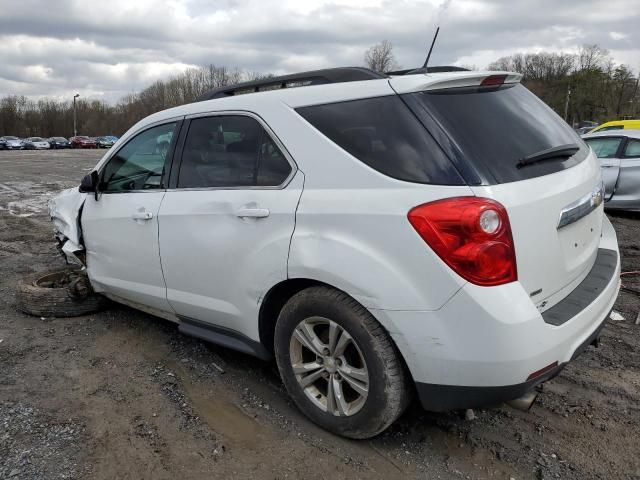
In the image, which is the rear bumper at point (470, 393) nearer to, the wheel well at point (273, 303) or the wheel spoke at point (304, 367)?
the wheel spoke at point (304, 367)

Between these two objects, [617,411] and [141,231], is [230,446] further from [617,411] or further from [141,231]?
[617,411]

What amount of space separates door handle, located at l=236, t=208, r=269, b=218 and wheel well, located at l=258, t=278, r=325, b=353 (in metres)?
0.37

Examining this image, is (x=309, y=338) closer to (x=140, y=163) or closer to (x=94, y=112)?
(x=140, y=163)

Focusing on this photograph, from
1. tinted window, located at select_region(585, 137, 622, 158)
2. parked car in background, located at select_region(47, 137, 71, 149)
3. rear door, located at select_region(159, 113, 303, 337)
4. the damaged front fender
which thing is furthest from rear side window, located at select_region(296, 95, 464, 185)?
parked car in background, located at select_region(47, 137, 71, 149)

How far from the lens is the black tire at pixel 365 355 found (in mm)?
2410

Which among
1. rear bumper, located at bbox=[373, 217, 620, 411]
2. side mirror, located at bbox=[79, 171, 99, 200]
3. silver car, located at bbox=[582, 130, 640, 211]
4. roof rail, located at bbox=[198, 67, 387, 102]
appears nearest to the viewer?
rear bumper, located at bbox=[373, 217, 620, 411]

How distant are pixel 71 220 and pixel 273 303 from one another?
2.48m

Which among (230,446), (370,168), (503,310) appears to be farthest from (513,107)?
(230,446)

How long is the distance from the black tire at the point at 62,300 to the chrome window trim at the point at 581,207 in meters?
3.74

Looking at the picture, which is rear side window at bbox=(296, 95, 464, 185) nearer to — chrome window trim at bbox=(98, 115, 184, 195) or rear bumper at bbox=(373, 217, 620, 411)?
rear bumper at bbox=(373, 217, 620, 411)

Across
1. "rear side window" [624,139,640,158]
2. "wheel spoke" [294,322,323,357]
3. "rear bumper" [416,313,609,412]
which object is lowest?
"rear bumper" [416,313,609,412]

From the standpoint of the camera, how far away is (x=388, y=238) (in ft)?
7.57

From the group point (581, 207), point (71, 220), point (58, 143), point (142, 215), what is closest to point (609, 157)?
point (581, 207)

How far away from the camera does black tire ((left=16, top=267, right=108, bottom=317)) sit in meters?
4.46
